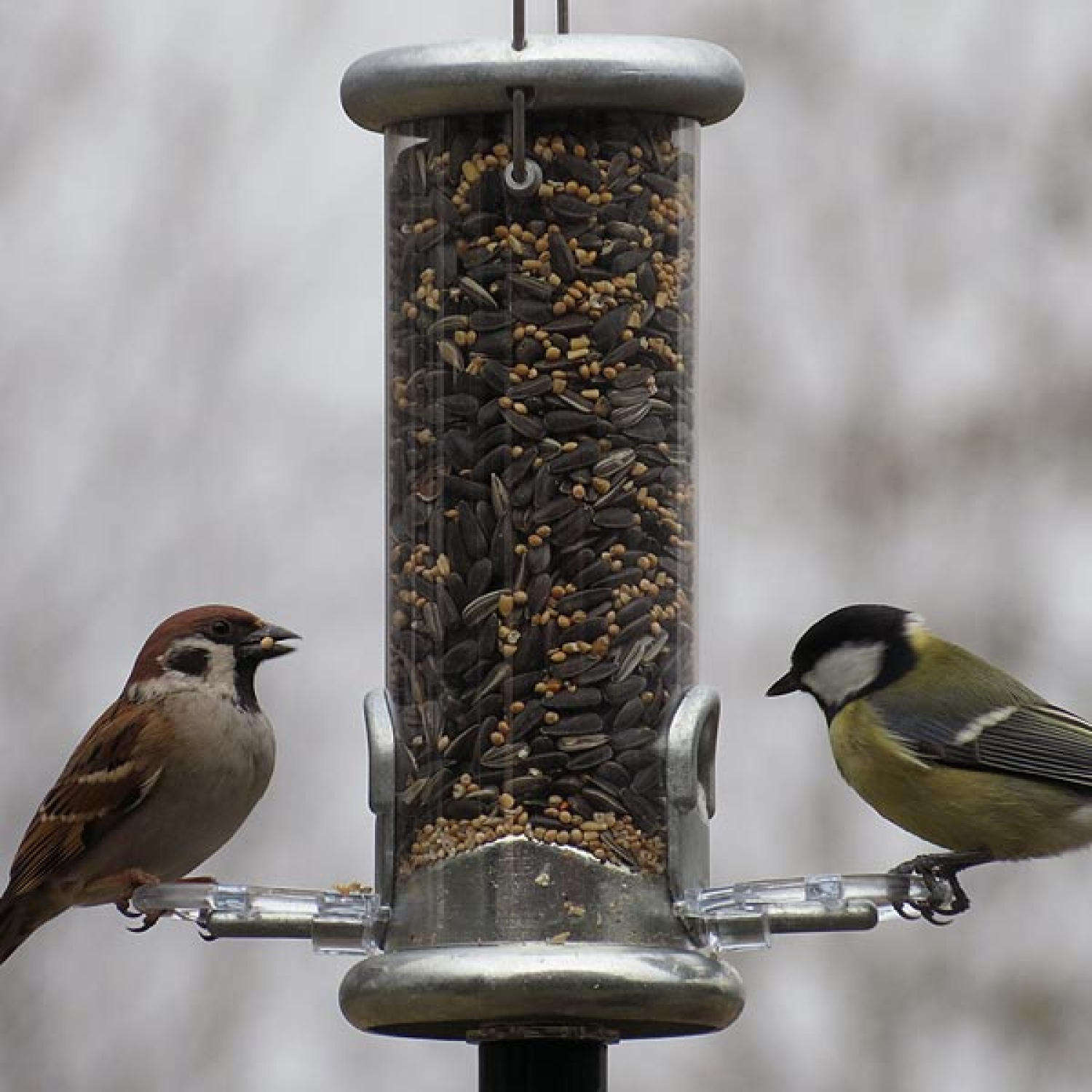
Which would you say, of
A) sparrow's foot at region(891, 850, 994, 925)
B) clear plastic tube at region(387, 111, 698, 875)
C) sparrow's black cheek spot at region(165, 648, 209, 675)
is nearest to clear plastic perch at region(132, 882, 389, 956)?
clear plastic tube at region(387, 111, 698, 875)

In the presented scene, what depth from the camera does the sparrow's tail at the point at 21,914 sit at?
7.89 metres

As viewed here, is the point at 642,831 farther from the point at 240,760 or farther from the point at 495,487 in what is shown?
the point at 240,760

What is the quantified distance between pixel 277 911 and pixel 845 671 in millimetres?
2004

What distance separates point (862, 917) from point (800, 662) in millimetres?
1766

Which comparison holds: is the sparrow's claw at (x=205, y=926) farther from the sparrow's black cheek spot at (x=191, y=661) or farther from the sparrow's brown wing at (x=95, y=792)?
the sparrow's black cheek spot at (x=191, y=661)

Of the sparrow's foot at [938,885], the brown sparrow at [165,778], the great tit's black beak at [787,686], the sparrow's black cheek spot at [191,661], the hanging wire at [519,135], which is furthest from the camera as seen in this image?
the sparrow's black cheek spot at [191,661]

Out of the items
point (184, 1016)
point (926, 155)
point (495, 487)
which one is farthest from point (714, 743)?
Answer: point (926, 155)

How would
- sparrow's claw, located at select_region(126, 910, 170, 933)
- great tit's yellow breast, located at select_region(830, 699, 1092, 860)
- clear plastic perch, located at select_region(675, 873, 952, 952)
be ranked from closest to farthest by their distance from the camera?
clear plastic perch, located at select_region(675, 873, 952, 952) < sparrow's claw, located at select_region(126, 910, 170, 933) < great tit's yellow breast, located at select_region(830, 699, 1092, 860)

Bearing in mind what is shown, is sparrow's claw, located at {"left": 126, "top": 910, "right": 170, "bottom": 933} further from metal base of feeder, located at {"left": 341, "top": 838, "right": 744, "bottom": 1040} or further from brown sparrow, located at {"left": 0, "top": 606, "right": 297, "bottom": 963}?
metal base of feeder, located at {"left": 341, "top": 838, "right": 744, "bottom": 1040}

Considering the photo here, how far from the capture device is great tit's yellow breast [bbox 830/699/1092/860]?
739cm

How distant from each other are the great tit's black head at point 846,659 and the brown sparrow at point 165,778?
137 centimetres

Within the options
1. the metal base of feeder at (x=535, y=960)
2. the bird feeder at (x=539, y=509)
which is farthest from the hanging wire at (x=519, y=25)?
the metal base of feeder at (x=535, y=960)

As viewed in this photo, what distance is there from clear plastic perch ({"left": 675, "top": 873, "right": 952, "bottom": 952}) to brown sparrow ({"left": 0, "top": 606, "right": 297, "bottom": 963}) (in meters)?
1.81

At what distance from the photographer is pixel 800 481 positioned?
1121 cm
